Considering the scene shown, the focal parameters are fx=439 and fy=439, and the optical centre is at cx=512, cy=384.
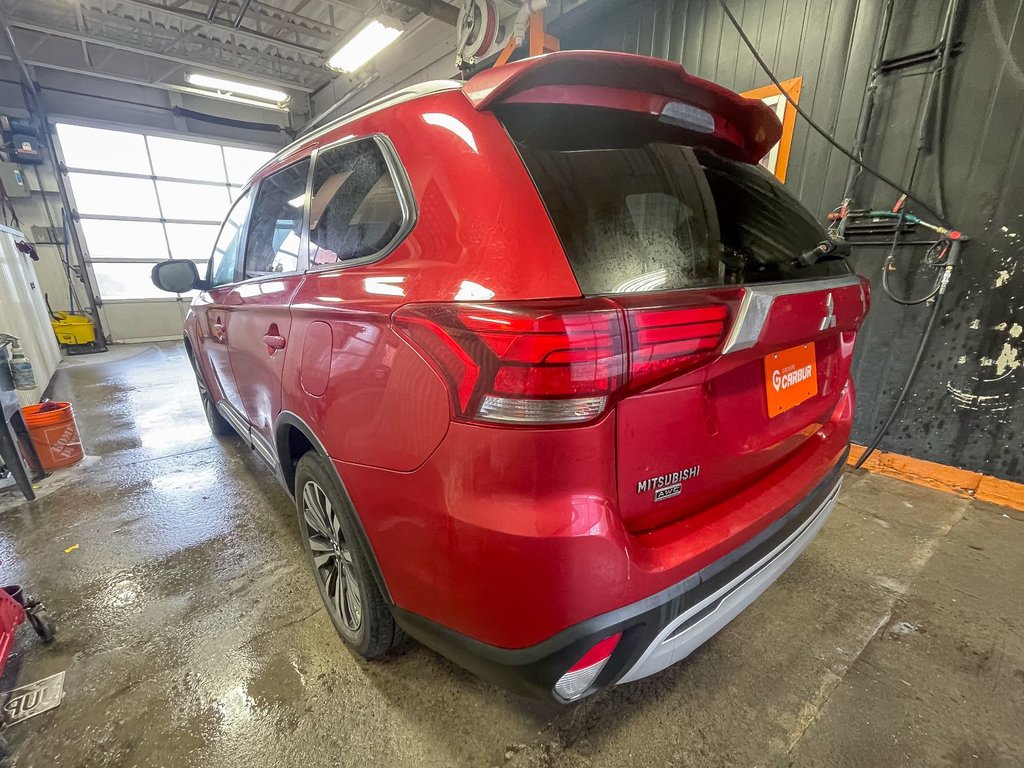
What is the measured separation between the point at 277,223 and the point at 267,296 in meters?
0.38

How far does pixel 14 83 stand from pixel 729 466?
42.7 feet

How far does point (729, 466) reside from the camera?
106cm

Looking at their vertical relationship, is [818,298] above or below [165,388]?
above

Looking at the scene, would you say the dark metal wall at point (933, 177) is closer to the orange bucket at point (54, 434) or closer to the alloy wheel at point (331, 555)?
the alloy wheel at point (331, 555)

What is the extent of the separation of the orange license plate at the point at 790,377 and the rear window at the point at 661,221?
19cm

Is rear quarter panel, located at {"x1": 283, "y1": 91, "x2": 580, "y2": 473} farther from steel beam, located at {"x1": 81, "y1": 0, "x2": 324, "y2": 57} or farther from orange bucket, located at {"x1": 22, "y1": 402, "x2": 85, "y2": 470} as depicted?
steel beam, located at {"x1": 81, "y1": 0, "x2": 324, "y2": 57}

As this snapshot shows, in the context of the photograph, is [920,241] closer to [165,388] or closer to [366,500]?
[366,500]

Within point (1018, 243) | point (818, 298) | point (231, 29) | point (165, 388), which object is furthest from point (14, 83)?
point (1018, 243)

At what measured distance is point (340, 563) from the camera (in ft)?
4.92

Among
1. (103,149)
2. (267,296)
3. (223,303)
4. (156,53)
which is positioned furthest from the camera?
(103,149)

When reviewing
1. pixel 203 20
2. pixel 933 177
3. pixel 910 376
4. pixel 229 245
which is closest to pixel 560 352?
pixel 229 245

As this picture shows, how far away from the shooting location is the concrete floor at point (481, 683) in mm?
1233

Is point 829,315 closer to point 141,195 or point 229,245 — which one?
point 229,245

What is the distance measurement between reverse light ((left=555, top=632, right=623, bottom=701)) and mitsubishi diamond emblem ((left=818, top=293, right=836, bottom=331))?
0.92m
